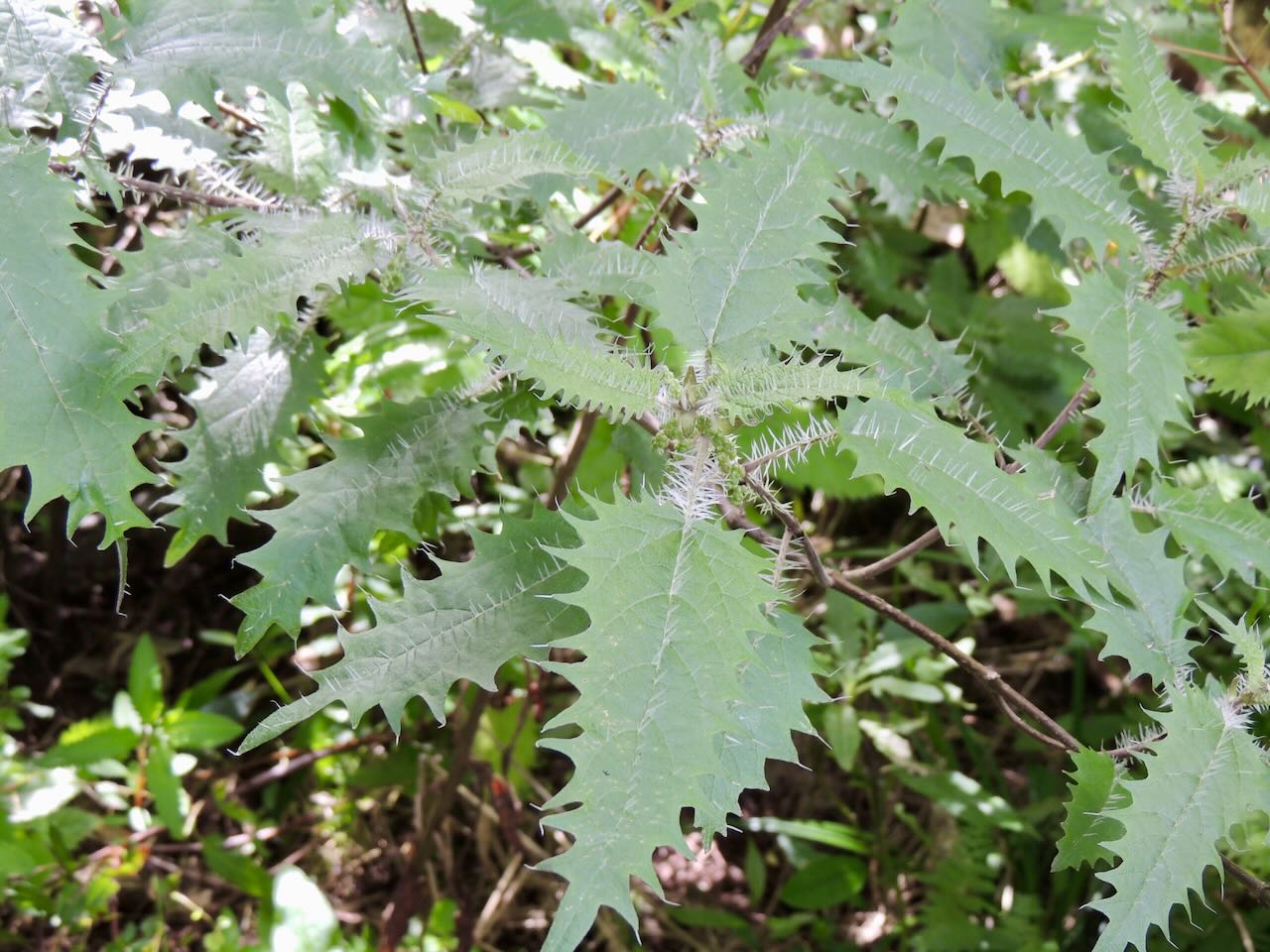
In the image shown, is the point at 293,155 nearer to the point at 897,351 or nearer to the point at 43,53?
the point at 43,53

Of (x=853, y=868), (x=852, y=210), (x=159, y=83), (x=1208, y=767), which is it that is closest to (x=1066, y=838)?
(x=1208, y=767)

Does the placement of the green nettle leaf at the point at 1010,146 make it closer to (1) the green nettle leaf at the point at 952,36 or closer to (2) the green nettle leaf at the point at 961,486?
(1) the green nettle leaf at the point at 952,36

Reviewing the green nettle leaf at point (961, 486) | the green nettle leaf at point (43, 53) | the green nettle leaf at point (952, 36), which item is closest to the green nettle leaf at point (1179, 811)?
the green nettle leaf at point (961, 486)

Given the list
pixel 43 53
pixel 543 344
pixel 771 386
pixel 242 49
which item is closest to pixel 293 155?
pixel 242 49

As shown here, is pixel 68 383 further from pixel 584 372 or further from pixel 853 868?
pixel 853 868

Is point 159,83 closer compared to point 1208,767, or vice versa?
point 1208,767

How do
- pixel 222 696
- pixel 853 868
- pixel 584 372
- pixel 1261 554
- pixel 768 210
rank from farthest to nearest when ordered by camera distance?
pixel 222 696, pixel 853 868, pixel 1261 554, pixel 768 210, pixel 584 372
